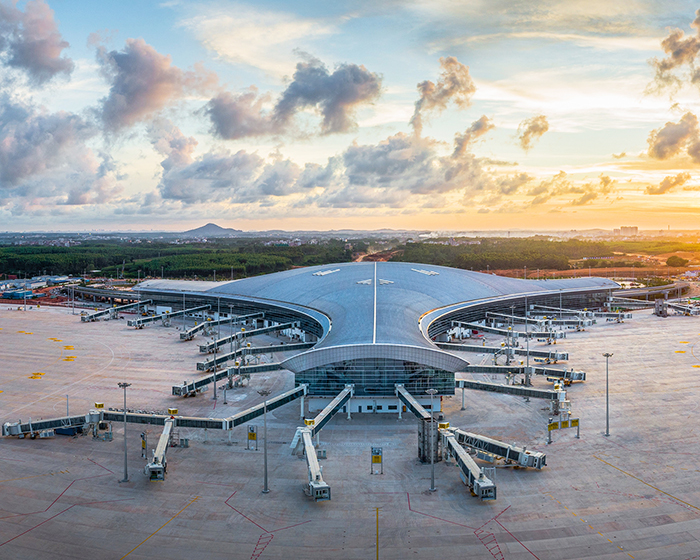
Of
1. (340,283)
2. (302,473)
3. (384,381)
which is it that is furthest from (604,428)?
(340,283)

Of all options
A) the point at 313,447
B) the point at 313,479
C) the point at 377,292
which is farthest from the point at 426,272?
the point at 313,479

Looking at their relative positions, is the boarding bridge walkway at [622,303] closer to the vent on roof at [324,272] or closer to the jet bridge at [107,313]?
the vent on roof at [324,272]

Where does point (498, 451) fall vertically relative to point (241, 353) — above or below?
below

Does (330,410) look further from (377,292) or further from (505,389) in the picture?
(377,292)

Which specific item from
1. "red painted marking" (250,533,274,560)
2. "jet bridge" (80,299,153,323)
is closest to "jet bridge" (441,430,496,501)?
"red painted marking" (250,533,274,560)

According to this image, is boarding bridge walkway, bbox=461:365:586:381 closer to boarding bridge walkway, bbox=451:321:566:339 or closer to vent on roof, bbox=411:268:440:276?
boarding bridge walkway, bbox=451:321:566:339
